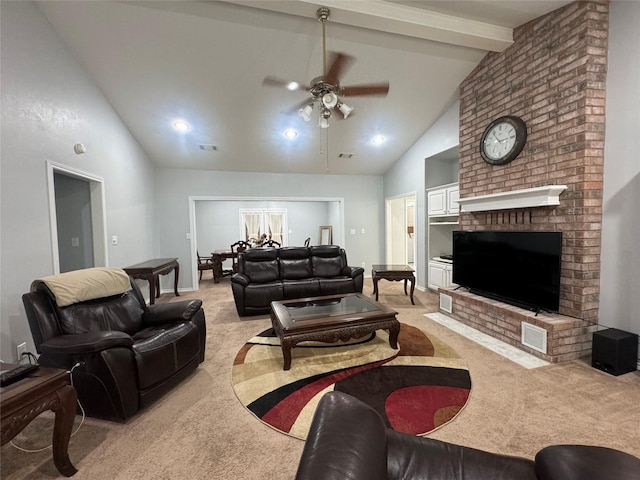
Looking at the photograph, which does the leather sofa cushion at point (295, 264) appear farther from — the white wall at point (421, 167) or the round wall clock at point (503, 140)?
the round wall clock at point (503, 140)

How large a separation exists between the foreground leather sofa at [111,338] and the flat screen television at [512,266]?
10.7 feet

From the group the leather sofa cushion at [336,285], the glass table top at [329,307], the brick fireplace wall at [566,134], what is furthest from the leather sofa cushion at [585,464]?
the leather sofa cushion at [336,285]

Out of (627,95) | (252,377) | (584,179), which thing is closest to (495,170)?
(584,179)

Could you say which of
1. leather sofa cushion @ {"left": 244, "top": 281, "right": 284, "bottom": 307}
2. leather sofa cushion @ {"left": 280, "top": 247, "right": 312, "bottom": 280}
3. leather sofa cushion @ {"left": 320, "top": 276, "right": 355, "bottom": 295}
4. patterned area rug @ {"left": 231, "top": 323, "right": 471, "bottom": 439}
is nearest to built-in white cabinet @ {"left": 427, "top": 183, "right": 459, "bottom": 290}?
leather sofa cushion @ {"left": 320, "top": 276, "right": 355, "bottom": 295}

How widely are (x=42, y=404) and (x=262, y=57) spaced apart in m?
3.65

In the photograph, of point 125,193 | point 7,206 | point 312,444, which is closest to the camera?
point 312,444

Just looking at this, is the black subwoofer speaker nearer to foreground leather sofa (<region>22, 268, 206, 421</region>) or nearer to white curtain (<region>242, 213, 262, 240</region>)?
foreground leather sofa (<region>22, 268, 206, 421</region>)

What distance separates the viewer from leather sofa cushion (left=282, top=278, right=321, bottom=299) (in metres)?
4.11

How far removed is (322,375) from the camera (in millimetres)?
2441

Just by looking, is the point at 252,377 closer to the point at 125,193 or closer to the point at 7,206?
the point at 7,206

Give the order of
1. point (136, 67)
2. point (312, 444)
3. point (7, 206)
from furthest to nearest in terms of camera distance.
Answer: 1. point (136, 67)
2. point (7, 206)
3. point (312, 444)

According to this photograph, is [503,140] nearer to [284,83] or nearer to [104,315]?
[284,83]

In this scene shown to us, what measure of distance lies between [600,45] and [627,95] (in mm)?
536

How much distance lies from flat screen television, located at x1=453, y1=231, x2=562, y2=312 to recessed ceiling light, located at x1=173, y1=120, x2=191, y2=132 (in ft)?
14.5
